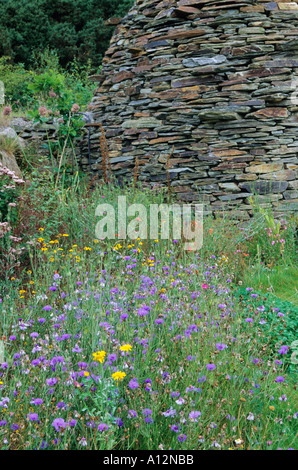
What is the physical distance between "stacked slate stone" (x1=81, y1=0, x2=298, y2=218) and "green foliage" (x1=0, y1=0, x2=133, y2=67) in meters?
8.76

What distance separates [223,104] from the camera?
20.8 ft

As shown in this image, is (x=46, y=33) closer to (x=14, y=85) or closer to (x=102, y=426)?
(x=14, y=85)

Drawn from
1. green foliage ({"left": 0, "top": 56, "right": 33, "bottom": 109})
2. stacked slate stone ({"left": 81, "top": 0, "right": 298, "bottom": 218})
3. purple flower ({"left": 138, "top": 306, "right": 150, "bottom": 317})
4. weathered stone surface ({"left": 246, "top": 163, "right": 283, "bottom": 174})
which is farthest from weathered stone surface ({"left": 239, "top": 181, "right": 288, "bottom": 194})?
green foliage ({"left": 0, "top": 56, "right": 33, "bottom": 109})

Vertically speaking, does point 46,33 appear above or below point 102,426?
above

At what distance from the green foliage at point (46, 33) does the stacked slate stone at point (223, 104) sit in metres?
8.76

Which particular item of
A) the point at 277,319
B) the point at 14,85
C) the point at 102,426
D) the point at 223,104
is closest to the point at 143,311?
the point at 102,426

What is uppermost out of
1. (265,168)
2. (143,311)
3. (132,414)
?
(265,168)

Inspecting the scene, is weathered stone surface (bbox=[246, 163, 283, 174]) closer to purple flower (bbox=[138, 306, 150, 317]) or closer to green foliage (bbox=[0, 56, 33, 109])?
purple flower (bbox=[138, 306, 150, 317])

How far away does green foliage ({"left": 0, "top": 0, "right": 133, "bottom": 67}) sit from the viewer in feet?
49.7

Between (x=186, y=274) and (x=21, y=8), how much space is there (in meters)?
15.1

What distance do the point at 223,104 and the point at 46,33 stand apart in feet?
38.7
